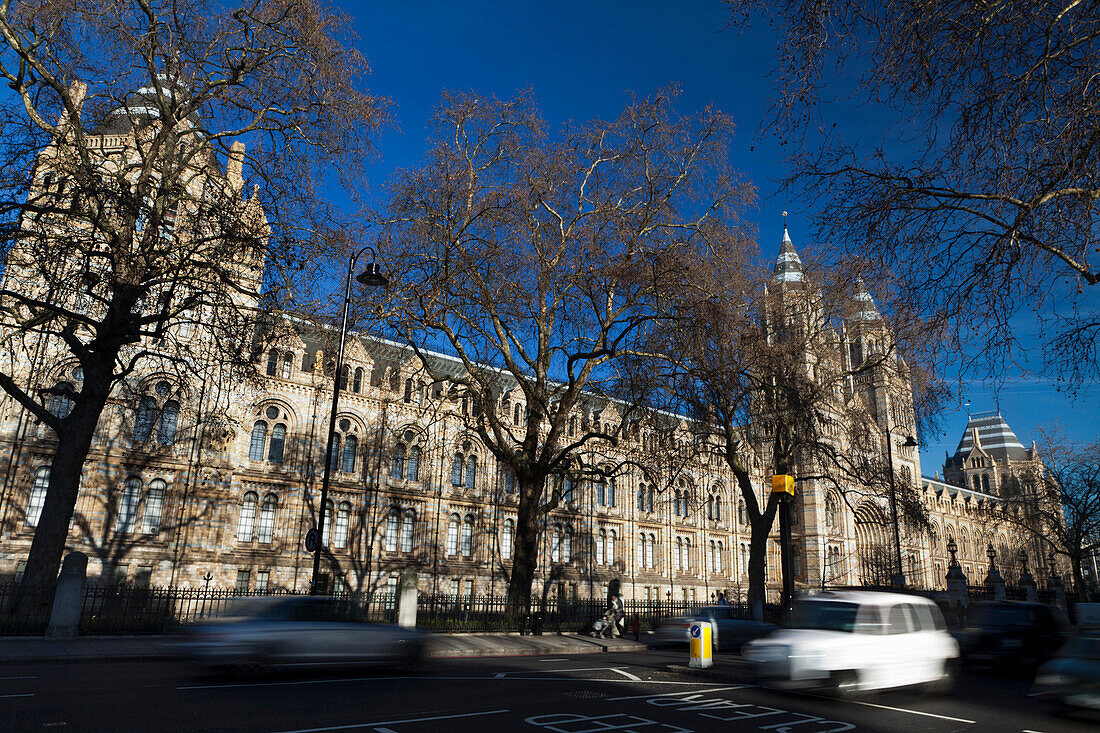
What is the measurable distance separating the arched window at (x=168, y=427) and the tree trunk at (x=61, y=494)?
60.9 ft

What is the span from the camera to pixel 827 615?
Result: 36.3 ft

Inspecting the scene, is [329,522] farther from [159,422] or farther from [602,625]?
[602,625]

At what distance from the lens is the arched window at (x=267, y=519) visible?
36594 millimetres

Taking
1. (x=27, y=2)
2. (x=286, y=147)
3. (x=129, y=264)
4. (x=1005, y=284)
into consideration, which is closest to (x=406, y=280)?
(x=286, y=147)

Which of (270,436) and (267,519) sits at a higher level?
(270,436)

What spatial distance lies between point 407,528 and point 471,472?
19.7 feet

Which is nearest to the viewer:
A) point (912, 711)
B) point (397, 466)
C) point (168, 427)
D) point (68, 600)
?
point (912, 711)

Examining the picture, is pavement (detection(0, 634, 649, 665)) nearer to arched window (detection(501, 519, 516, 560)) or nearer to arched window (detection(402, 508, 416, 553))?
arched window (detection(402, 508, 416, 553))

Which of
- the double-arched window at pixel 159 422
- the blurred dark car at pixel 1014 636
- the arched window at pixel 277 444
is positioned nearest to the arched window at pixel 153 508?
the double-arched window at pixel 159 422

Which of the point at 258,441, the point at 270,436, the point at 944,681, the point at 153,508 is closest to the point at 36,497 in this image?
the point at 153,508

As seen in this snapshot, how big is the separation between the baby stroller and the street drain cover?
39.5ft

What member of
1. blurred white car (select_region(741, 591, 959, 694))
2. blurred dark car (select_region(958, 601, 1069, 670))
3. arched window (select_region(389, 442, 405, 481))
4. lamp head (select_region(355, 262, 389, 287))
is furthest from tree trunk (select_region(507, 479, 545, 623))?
arched window (select_region(389, 442, 405, 481))

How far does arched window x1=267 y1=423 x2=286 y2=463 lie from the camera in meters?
37.7

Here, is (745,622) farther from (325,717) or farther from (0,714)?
(0,714)
